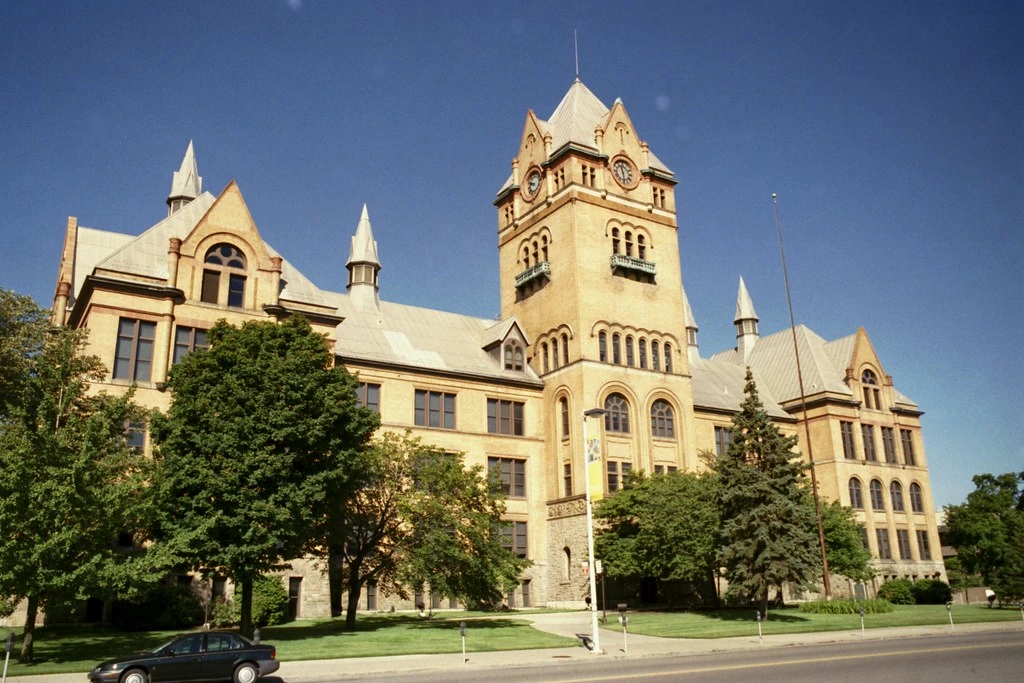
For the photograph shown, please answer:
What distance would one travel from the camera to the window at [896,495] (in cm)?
→ 6588

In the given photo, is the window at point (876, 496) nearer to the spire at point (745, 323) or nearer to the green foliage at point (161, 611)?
the spire at point (745, 323)

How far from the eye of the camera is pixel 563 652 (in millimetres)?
25625

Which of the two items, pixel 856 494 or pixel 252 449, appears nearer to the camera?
pixel 252 449

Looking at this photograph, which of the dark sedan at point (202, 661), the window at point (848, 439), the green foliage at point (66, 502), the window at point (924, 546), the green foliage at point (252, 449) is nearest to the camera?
the dark sedan at point (202, 661)

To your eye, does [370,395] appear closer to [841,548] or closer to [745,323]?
[841,548]

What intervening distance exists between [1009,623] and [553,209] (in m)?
34.4

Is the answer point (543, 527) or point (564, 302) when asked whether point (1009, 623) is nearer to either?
point (543, 527)

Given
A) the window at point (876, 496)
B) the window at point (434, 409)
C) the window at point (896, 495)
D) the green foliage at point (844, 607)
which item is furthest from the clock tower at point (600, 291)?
the window at point (896, 495)

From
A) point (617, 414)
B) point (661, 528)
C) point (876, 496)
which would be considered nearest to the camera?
point (661, 528)

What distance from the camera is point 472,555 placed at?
33844 mm

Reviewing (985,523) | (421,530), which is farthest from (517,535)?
(985,523)

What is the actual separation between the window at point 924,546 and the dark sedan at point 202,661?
6150 cm

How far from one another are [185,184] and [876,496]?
2358 inches

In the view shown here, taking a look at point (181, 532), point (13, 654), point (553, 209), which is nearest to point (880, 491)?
point (553, 209)
